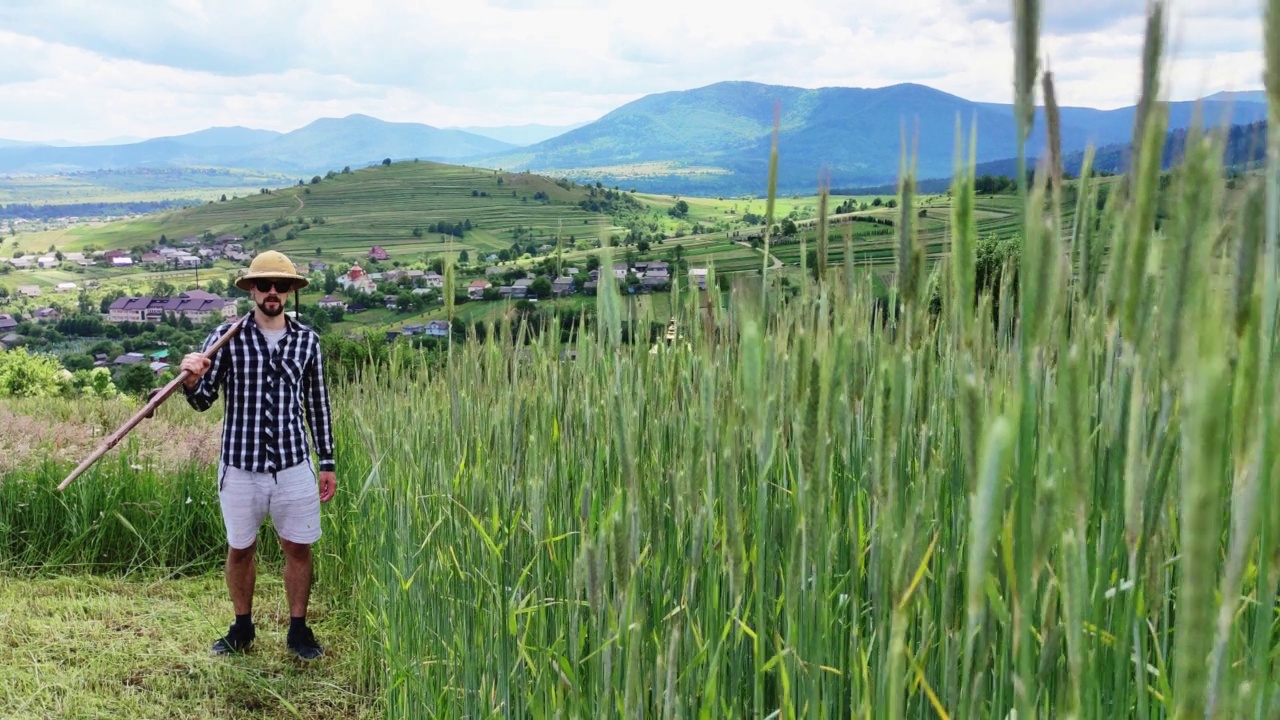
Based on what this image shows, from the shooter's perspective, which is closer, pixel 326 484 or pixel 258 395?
pixel 258 395

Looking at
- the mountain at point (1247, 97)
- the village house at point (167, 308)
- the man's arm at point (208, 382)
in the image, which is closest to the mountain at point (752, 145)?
the village house at point (167, 308)

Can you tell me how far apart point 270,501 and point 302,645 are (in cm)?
70

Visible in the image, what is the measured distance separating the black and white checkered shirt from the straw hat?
0.17 meters

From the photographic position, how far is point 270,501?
3594 millimetres

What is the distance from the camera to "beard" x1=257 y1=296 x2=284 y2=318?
136 inches

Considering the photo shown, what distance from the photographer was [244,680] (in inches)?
145

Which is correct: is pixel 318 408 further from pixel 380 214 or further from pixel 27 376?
pixel 380 214

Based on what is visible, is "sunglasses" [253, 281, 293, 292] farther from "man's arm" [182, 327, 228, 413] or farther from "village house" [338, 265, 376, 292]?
"village house" [338, 265, 376, 292]

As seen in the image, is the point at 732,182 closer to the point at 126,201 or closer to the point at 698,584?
the point at 126,201

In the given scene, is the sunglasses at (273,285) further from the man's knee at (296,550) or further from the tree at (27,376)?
the tree at (27,376)

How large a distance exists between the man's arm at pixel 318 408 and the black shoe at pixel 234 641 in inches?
31.7

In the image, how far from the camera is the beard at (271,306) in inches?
136

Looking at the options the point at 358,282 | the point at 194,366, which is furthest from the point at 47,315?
the point at 194,366

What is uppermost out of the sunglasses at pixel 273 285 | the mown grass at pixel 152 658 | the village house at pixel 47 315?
the sunglasses at pixel 273 285
